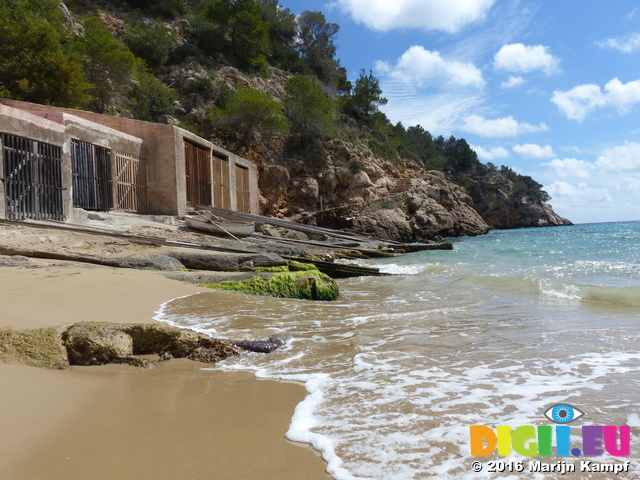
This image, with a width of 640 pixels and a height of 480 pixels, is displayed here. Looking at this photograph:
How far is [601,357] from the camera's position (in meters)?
3.87

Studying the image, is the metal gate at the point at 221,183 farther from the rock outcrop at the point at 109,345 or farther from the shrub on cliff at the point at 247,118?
the rock outcrop at the point at 109,345

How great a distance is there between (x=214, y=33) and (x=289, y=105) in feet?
38.7

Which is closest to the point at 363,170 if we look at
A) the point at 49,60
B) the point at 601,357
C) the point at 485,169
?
the point at 49,60

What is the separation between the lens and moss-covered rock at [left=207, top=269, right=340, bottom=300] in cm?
734

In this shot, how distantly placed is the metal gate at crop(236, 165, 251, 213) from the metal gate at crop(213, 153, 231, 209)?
1853 millimetres

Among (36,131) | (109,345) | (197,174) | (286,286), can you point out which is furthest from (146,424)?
(197,174)

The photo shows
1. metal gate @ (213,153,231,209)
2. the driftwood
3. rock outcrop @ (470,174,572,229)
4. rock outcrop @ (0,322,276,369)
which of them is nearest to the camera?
rock outcrop @ (0,322,276,369)

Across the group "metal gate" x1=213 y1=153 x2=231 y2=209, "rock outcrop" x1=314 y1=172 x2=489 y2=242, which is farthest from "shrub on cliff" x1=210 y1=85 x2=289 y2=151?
"metal gate" x1=213 y1=153 x2=231 y2=209

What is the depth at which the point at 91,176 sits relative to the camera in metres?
15.0

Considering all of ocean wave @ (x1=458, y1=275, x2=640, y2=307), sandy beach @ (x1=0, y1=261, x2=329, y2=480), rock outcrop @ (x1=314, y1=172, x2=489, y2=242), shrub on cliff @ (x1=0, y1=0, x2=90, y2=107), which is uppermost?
shrub on cliff @ (x1=0, y1=0, x2=90, y2=107)

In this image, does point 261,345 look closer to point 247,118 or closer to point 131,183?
point 131,183

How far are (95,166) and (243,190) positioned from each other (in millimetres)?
12015

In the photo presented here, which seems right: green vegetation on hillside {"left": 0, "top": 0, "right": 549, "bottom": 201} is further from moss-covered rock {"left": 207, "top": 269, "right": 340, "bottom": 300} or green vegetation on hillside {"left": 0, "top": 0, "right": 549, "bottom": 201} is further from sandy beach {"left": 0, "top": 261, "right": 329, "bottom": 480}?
sandy beach {"left": 0, "top": 261, "right": 329, "bottom": 480}

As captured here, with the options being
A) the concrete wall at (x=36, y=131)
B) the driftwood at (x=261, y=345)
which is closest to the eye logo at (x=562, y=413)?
the driftwood at (x=261, y=345)
